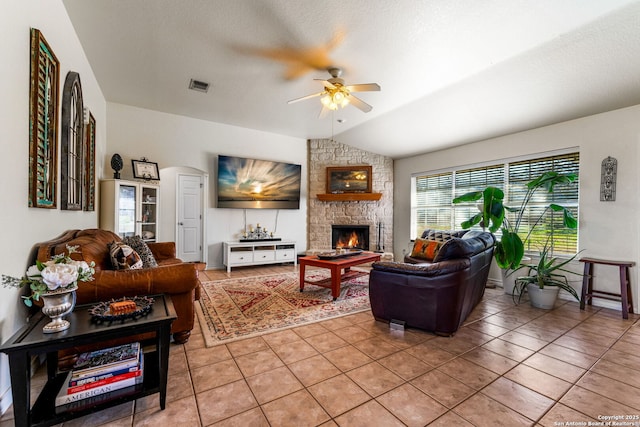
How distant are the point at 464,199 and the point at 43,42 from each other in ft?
16.3

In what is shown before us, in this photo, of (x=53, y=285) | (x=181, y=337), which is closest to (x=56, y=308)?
(x=53, y=285)

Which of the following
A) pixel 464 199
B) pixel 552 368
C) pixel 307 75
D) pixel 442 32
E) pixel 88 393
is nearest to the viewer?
pixel 88 393

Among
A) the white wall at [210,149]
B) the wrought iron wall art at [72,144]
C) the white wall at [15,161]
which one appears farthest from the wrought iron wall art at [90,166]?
the white wall at [15,161]

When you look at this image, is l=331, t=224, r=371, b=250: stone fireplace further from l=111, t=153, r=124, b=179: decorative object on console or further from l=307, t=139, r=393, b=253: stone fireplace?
l=111, t=153, r=124, b=179: decorative object on console

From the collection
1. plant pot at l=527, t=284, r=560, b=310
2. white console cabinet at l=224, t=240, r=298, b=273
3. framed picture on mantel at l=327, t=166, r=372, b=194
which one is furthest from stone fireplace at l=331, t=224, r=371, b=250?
plant pot at l=527, t=284, r=560, b=310

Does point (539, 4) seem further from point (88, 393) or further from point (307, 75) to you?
point (88, 393)

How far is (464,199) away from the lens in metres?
4.38

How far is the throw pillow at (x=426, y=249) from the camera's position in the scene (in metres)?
4.69

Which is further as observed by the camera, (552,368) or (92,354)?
(552,368)

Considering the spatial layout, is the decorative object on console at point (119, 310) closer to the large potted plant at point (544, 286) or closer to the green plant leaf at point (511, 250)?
the green plant leaf at point (511, 250)

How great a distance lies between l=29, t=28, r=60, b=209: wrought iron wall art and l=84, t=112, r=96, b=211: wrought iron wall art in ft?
3.52

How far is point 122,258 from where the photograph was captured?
2.33 metres

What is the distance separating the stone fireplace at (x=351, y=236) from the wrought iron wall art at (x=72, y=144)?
15.2 feet

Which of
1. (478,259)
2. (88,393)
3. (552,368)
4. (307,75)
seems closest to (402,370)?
(552,368)
